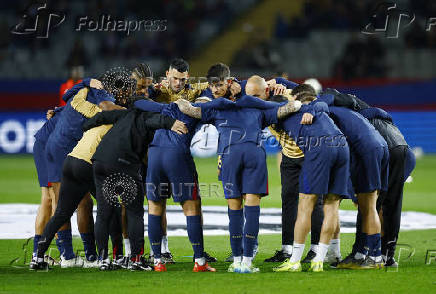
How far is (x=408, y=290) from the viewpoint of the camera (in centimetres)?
716

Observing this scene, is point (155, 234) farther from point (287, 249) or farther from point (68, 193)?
point (287, 249)

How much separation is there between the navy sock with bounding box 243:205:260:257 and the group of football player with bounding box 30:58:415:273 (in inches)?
0.5

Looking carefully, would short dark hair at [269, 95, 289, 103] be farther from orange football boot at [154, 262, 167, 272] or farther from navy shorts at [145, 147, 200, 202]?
orange football boot at [154, 262, 167, 272]

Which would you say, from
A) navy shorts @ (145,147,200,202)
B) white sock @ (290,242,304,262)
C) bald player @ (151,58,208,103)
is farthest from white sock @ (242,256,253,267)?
bald player @ (151,58,208,103)

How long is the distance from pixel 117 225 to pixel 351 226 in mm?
4590

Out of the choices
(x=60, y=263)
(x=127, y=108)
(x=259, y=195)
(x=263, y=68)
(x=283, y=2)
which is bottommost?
(x=60, y=263)

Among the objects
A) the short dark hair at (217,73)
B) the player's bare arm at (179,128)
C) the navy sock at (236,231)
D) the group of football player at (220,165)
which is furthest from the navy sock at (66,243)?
the short dark hair at (217,73)

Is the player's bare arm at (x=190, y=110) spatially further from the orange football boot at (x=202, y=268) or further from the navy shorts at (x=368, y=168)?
A: the navy shorts at (x=368, y=168)

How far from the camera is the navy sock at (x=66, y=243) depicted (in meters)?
8.91

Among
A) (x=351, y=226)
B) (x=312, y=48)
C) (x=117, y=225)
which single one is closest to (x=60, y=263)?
(x=117, y=225)

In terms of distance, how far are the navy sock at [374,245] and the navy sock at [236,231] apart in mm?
1431

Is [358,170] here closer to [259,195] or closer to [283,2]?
[259,195]

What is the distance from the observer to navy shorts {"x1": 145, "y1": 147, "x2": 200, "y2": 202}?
8344 mm

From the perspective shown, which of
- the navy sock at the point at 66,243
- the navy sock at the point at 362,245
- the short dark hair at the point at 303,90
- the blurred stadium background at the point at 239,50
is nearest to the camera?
the navy sock at the point at 362,245
